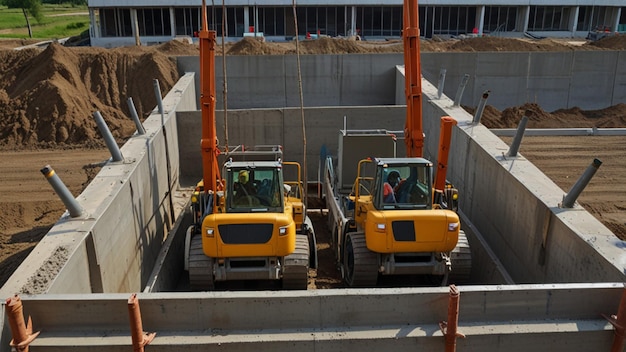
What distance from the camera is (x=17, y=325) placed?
239 inches

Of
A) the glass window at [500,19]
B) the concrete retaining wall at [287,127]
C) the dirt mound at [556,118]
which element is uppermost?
the glass window at [500,19]

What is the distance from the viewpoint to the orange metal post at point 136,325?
6215mm

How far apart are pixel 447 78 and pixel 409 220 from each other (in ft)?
51.8

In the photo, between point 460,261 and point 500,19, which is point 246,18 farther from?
point 460,261

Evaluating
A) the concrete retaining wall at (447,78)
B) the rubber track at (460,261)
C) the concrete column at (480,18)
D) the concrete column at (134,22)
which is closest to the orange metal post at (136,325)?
the rubber track at (460,261)

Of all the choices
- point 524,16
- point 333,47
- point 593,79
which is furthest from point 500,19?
point 333,47

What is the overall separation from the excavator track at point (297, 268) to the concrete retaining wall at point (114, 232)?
9.09ft

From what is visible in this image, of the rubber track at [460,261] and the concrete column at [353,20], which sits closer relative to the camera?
the rubber track at [460,261]

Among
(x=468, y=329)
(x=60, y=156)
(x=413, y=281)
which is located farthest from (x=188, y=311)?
(x=60, y=156)

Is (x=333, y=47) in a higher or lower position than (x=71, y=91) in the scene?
higher

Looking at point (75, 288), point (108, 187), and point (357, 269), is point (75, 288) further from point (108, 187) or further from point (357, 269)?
point (357, 269)

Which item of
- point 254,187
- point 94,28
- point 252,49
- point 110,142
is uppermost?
point 94,28

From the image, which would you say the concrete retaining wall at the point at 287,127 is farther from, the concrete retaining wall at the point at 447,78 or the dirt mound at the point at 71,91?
the concrete retaining wall at the point at 447,78

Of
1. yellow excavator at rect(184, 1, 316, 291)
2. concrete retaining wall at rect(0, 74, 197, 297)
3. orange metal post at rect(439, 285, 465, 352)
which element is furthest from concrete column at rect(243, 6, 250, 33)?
orange metal post at rect(439, 285, 465, 352)
